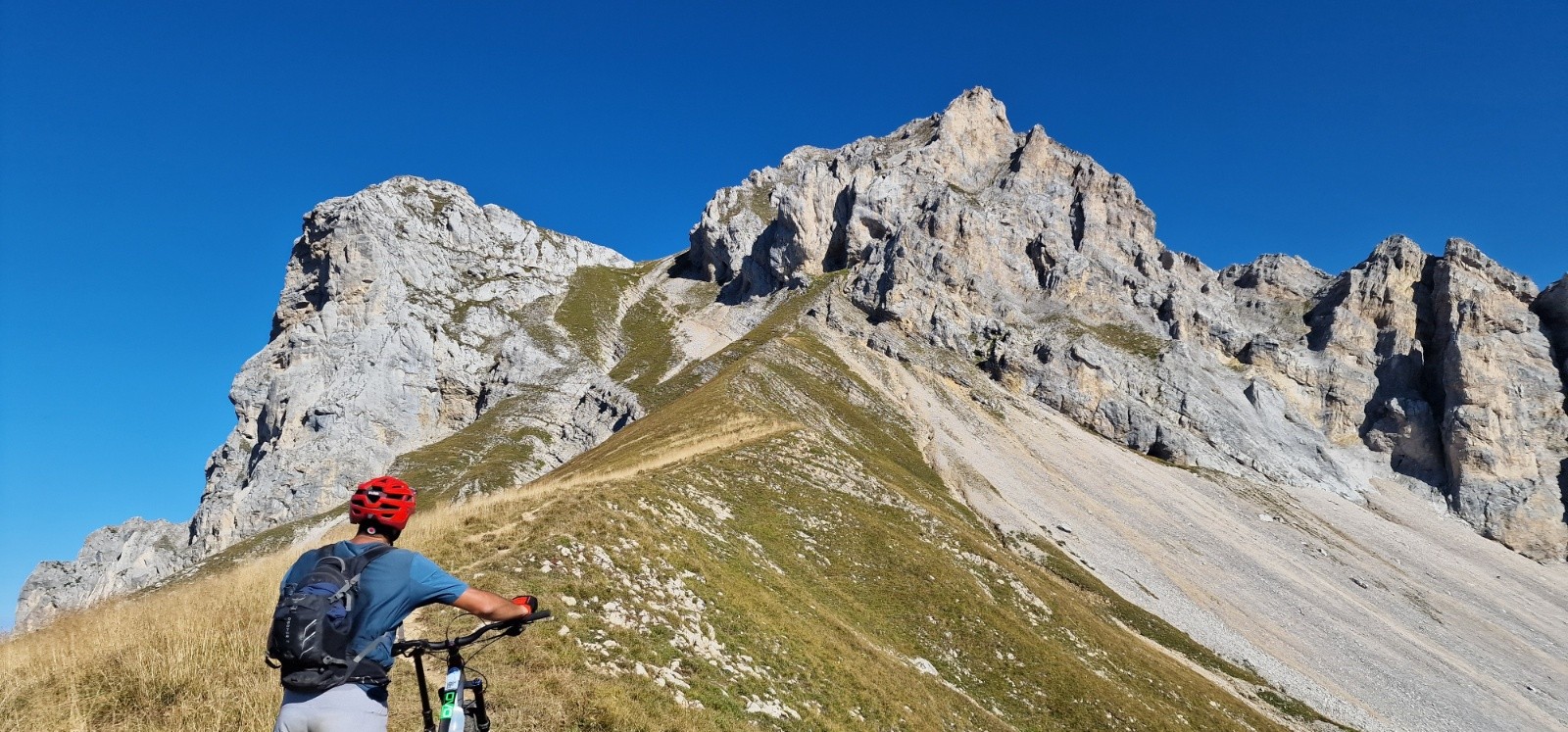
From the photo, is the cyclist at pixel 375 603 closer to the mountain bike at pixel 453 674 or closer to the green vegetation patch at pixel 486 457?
the mountain bike at pixel 453 674

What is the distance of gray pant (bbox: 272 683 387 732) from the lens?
4973mm

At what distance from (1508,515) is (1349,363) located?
38.4 meters

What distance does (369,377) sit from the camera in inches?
5084

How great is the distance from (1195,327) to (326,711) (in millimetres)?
167389

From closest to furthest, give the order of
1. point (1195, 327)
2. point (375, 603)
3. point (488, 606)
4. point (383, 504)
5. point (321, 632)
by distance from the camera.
→ point (321, 632)
point (375, 603)
point (383, 504)
point (488, 606)
point (1195, 327)

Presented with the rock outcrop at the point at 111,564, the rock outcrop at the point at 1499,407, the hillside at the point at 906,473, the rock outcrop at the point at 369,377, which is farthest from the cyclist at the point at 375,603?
the rock outcrop at the point at 1499,407

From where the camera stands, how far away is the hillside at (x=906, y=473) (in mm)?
14867

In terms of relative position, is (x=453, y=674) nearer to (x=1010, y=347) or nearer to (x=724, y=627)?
(x=724, y=627)

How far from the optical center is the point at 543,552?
15594mm

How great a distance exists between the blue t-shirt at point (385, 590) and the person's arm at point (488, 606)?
7cm

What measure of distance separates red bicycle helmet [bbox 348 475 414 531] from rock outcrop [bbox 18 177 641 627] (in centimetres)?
9803

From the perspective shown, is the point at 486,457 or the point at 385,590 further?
the point at 486,457

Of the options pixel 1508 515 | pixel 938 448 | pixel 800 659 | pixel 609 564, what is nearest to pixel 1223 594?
pixel 938 448

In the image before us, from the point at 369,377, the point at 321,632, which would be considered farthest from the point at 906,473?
the point at 369,377
